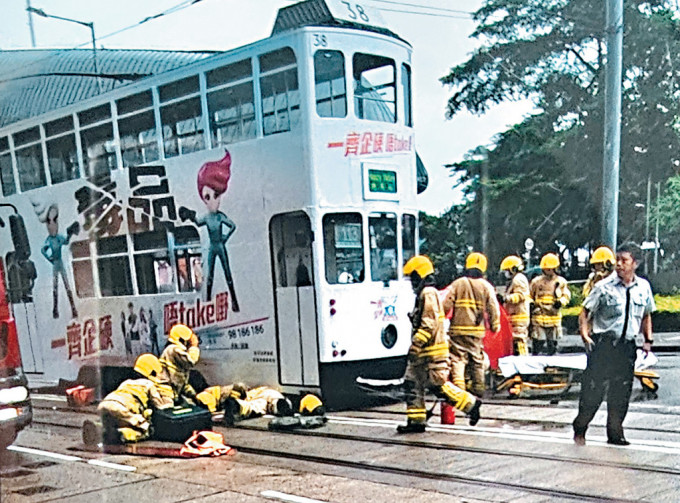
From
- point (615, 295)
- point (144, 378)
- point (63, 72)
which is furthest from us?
point (615, 295)

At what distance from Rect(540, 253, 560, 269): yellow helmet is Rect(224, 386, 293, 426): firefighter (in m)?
0.99

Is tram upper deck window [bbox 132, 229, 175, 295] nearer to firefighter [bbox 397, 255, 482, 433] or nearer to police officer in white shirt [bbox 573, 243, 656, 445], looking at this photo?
firefighter [bbox 397, 255, 482, 433]

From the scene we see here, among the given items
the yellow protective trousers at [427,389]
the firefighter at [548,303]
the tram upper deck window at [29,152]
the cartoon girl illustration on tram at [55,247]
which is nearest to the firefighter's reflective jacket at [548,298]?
the firefighter at [548,303]

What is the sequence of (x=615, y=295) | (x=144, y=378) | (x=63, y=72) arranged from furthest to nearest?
1. (x=615, y=295)
2. (x=144, y=378)
3. (x=63, y=72)

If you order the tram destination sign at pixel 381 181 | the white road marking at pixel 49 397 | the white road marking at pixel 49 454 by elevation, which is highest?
the tram destination sign at pixel 381 181

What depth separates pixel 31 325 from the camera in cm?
249

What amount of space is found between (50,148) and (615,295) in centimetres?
212

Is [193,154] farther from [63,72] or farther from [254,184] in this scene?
[63,72]

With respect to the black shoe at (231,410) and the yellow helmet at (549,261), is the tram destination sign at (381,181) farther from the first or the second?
the black shoe at (231,410)

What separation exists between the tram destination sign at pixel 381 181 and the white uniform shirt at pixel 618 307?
0.98 meters

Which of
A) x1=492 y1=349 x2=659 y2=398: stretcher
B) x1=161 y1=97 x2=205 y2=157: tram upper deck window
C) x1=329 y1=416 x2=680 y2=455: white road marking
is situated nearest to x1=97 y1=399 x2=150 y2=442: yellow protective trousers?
x1=329 y1=416 x2=680 y2=455: white road marking

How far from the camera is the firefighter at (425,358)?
2.77 meters

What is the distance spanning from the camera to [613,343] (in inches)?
126

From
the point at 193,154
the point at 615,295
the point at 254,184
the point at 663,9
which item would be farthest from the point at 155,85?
the point at 615,295
